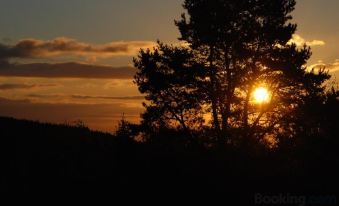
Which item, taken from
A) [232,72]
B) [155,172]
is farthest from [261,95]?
[155,172]

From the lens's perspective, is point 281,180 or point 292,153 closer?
point 281,180

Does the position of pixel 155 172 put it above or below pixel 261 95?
below

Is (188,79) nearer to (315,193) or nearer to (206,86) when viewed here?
(206,86)

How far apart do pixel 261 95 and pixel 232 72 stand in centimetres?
244

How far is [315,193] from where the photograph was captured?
2066 cm

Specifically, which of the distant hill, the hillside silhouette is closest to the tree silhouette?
the hillside silhouette

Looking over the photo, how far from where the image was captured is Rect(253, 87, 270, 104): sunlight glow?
33.7m

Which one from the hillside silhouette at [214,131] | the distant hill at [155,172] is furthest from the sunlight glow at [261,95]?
the distant hill at [155,172]

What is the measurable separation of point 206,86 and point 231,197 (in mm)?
13959

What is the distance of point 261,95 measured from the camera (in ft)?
111

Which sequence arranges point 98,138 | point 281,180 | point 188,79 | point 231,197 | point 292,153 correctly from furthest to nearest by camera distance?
point 188,79, point 98,138, point 292,153, point 281,180, point 231,197

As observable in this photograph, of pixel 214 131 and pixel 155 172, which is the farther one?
pixel 214 131

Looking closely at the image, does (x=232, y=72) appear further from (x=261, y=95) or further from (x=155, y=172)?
(x=155, y=172)

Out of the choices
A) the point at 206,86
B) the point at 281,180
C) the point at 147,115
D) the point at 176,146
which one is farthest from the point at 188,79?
the point at 281,180
